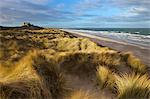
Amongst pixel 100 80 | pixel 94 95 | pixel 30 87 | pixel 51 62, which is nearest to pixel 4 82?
pixel 30 87

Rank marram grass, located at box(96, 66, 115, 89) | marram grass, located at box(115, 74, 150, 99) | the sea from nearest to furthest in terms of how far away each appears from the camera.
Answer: marram grass, located at box(115, 74, 150, 99) < marram grass, located at box(96, 66, 115, 89) < the sea

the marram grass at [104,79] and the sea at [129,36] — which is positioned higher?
the marram grass at [104,79]

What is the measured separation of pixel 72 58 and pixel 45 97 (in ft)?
11.1

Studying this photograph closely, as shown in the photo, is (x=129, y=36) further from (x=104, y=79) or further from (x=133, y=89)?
(x=133, y=89)

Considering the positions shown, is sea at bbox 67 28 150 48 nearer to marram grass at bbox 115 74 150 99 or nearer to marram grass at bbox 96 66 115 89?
marram grass at bbox 96 66 115 89

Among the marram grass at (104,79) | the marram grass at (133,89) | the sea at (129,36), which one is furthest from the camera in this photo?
the sea at (129,36)

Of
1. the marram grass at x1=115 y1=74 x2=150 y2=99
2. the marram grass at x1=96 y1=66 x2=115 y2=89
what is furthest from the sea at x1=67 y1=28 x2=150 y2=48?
the marram grass at x1=115 y1=74 x2=150 y2=99

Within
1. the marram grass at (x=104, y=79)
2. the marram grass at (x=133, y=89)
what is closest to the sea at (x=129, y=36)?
the marram grass at (x=104, y=79)

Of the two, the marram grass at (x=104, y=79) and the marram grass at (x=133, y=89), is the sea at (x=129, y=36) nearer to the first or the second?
the marram grass at (x=104, y=79)

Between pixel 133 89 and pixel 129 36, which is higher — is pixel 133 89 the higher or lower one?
the higher one

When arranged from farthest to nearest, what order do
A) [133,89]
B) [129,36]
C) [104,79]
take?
[129,36] < [104,79] < [133,89]

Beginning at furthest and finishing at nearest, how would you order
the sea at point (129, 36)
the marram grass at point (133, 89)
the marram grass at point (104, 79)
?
the sea at point (129, 36) → the marram grass at point (104, 79) → the marram grass at point (133, 89)

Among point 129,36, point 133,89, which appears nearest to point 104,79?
point 133,89

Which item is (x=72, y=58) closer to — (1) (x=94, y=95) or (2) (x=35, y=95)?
(1) (x=94, y=95)
